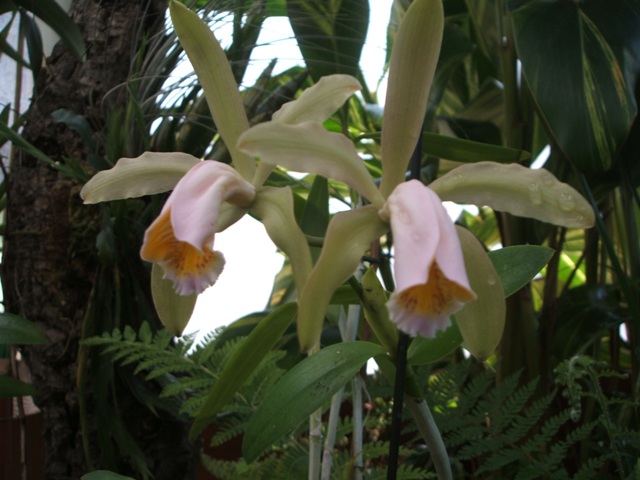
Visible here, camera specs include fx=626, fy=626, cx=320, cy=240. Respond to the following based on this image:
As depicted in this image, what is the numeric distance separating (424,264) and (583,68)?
60cm

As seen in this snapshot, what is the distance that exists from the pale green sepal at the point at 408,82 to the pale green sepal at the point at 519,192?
3 centimetres

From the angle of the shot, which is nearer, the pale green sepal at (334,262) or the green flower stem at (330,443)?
the pale green sepal at (334,262)

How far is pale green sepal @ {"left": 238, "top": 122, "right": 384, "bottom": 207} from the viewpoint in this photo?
0.37 metres

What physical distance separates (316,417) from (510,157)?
1.03 ft

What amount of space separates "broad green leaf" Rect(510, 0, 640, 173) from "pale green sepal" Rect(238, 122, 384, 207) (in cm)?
46

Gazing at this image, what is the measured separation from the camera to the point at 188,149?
0.84 meters

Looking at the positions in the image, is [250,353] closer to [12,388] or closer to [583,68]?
[12,388]

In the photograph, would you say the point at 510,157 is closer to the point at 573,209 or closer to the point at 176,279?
the point at 573,209

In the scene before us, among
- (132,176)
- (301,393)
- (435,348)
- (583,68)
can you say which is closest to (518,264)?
(435,348)

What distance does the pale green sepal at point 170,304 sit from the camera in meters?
0.46

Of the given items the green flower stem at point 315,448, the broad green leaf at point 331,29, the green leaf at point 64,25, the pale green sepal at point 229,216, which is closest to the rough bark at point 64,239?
the green leaf at point 64,25

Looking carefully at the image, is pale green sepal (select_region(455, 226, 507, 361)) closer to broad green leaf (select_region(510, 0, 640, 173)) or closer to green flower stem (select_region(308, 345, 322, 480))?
green flower stem (select_region(308, 345, 322, 480))

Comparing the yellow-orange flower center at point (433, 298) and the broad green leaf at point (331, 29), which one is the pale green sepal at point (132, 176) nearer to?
the yellow-orange flower center at point (433, 298)

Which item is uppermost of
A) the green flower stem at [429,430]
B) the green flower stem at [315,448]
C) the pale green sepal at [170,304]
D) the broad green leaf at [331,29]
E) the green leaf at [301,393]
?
the broad green leaf at [331,29]
